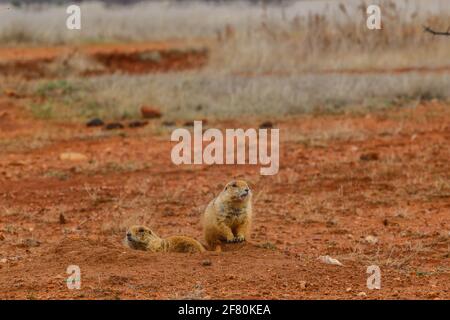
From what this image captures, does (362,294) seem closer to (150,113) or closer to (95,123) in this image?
(95,123)

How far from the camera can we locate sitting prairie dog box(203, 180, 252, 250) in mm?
7867

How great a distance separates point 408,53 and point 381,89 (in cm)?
381

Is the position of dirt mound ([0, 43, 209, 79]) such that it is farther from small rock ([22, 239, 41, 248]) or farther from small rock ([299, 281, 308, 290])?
small rock ([299, 281, 308, 290])

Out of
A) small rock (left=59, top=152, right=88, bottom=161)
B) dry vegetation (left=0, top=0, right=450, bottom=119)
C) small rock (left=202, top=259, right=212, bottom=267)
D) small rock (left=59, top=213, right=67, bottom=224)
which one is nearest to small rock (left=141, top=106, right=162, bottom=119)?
dry vegetation (left=0, top=0, right=450, bottom=119)

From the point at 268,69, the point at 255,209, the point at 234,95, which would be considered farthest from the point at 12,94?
the point at 255,209

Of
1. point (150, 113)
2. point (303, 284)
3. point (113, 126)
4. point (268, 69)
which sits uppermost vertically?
point (268, 69)

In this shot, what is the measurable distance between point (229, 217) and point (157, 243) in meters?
0.64

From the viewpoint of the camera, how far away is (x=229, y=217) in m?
7.92

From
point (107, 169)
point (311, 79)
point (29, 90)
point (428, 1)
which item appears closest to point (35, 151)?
point (107, 169)

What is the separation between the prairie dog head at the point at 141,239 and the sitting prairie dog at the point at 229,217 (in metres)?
0.45

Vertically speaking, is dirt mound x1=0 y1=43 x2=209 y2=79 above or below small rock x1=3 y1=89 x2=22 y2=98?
above

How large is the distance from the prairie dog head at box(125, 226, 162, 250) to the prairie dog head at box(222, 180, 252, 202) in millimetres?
696

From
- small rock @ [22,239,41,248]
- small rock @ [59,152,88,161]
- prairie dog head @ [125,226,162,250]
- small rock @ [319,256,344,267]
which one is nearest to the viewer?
small rock @ [319,256,344,267]

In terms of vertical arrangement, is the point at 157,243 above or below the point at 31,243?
above
